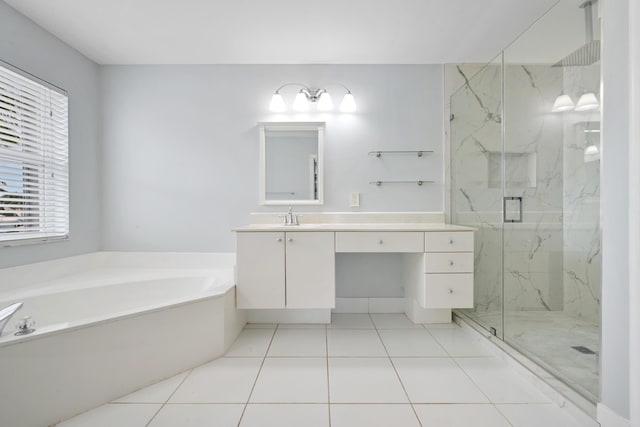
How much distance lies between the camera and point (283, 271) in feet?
6.58

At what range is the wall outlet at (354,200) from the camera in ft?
8.37

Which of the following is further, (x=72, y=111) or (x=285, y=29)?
(x=72, y=111)

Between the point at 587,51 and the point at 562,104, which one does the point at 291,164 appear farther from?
the point at 587,51

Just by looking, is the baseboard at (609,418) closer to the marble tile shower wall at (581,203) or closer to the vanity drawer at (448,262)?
the marble tile shower wall at (581,203)

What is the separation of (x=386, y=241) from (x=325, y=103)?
1255mm

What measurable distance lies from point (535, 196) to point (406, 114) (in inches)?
47.3

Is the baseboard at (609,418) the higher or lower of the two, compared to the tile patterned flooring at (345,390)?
higher

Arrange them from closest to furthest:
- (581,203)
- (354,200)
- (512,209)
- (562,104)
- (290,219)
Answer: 1. (581,203)
2. (562,104)
3. (512,209)
4. (290,219)
5. (354,200)

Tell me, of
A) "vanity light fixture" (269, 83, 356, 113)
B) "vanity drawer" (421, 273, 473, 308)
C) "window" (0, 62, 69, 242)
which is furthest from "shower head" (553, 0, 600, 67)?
"window" (0, 62, 69, 242)

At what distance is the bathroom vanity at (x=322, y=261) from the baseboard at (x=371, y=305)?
57cm

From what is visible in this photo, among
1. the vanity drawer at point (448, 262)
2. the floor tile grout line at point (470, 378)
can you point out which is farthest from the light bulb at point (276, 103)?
the floor tile grout line at point (470, 378)

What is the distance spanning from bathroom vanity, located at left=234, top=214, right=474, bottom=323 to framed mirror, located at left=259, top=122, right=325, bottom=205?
588 mm

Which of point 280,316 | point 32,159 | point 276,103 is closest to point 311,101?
point 276,103

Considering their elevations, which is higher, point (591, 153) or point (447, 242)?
point (591, 153)
